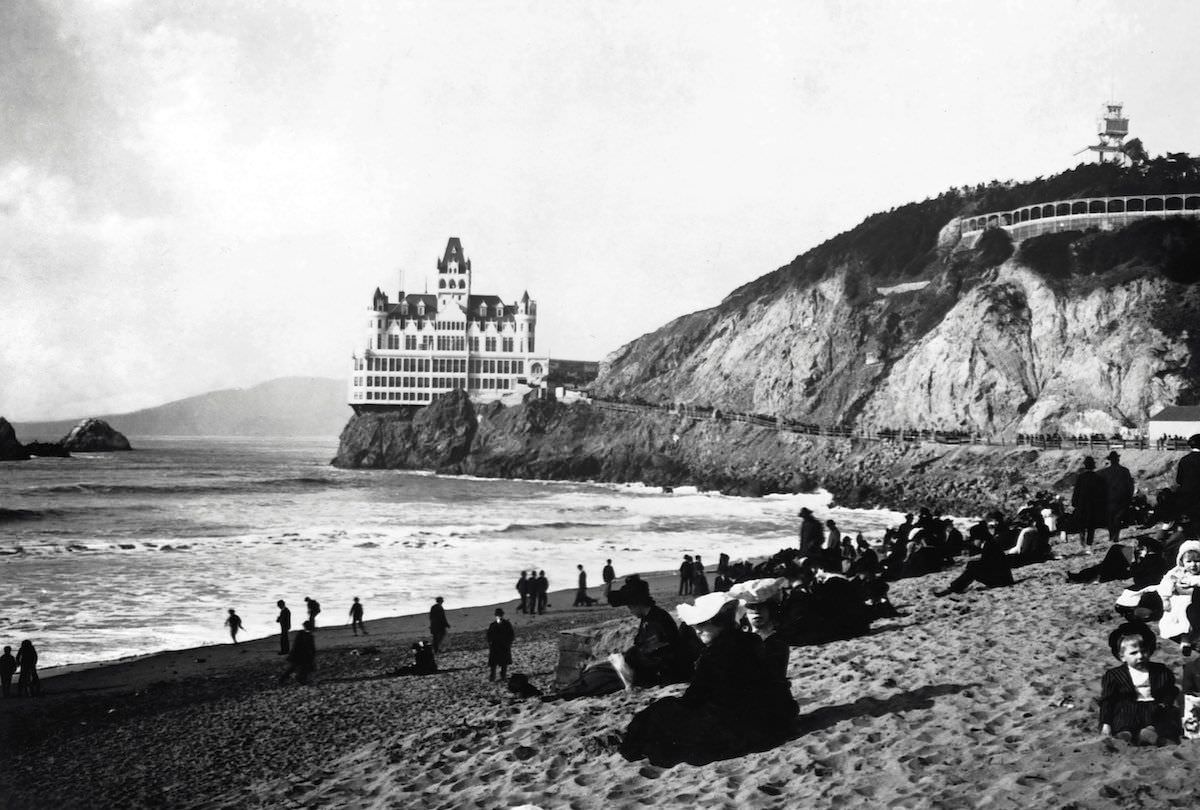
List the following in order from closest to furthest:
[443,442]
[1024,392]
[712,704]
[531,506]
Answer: [712,704]
[531,506]
[1024,392]
[443,442]

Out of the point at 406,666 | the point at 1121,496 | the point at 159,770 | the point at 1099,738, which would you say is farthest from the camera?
the point at 406,666

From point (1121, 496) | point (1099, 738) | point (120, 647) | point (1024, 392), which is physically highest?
point (1024, 392)

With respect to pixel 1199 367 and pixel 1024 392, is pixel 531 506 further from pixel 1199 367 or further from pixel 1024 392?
pixel 1199 367

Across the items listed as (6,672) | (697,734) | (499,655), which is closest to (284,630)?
(6,672)

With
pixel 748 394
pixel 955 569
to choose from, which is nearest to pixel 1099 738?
pixel 955 569

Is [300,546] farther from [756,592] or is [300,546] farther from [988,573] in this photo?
[756,592]

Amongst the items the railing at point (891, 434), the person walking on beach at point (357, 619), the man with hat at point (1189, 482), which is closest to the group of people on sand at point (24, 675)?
the person walking on beach at point (357, 619)
